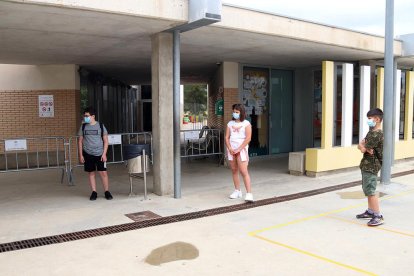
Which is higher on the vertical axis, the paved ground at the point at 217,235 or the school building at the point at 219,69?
the school building at the point at 219,69

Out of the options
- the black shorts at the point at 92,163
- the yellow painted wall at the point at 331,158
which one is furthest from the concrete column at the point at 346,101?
the black shorts at the point at 92,163

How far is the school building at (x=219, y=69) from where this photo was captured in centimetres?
624

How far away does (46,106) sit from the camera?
1152 centimetres

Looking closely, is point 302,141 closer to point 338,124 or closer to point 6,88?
point 338,124

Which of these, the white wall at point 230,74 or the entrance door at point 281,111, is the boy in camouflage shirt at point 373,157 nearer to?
the white wall at point 230,74

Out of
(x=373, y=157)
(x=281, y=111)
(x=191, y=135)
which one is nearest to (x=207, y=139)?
(x=191, y=135)

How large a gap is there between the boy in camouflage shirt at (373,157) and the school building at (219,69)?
2638 millimetres

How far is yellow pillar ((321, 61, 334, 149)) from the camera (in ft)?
30.1

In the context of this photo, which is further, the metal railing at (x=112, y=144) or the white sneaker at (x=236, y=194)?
the metal railing at (x=112, y=144)

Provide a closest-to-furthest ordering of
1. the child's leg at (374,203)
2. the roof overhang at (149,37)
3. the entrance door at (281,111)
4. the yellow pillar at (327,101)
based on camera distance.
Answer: the child's leg at (374,203) < the roof overhang at (149,37) < the yellow pillar at (327,101) < the entrance door at (281,111)

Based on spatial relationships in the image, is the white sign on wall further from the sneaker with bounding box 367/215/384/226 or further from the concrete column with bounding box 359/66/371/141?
the sneaker with bounding box 367/215/384/226

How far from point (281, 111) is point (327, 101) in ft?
12.7

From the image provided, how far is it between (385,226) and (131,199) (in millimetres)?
4048

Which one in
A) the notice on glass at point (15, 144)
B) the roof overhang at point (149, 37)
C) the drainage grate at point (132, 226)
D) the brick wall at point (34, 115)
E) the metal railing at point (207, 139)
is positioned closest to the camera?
the drainage grate at point (132, 226)
